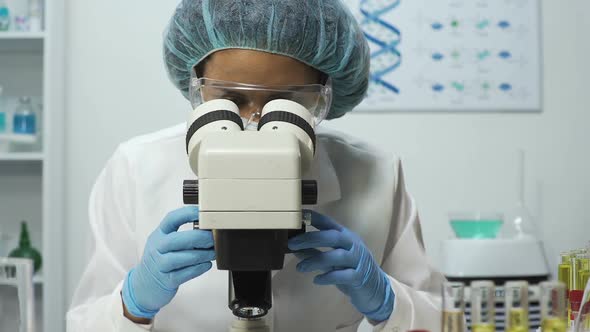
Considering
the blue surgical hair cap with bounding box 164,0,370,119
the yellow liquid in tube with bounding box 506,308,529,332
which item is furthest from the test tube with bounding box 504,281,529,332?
the blue surgical hair cap with bounding box 164,0,370,119

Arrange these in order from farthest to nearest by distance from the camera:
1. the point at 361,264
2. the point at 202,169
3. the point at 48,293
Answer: the point at 48,293 < the point at 361,264 < the point at 202,169

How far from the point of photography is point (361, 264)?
1.16m

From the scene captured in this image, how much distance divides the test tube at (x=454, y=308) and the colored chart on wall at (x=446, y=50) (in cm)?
213

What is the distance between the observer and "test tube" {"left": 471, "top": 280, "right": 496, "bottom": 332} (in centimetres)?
67

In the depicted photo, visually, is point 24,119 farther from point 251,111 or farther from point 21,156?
point 251,111

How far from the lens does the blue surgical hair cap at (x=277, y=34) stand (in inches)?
47.9

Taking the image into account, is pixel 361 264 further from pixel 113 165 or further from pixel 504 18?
pixel 504 18

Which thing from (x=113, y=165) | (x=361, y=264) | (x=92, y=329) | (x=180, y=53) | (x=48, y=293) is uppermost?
(x=180, y=53)

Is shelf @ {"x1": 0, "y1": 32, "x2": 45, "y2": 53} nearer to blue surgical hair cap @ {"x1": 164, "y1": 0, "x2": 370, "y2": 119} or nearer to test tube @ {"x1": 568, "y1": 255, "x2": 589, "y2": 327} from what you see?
blue surgical hair cap @ {"x1": 164, "y1": 0, "x2": 370, "y2": 119}

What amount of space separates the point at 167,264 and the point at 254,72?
34cm

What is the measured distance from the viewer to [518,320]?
0.68m

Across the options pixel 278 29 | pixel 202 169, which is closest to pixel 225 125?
pixel 202 169

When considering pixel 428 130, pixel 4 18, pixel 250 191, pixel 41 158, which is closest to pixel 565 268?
pixel 250 191

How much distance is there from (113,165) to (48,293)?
1368 mm
